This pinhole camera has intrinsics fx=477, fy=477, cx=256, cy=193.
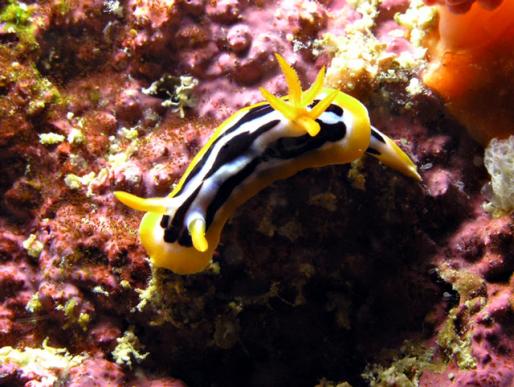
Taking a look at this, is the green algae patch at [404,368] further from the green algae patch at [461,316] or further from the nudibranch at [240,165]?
the nudibranch at [240,165]

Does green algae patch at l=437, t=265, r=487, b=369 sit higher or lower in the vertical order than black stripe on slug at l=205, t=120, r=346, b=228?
lower

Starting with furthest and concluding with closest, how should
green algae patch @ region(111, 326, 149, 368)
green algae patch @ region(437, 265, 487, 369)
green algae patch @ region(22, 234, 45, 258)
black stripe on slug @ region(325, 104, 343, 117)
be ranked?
green algae patch @ region(22, 234, 45, 258) < green algae patch @ region(111, 326, 149, 368) < black stripe on slug @ region(325, 104, 343, 117) < green algae patch @ region(437, 265, 487, 369)

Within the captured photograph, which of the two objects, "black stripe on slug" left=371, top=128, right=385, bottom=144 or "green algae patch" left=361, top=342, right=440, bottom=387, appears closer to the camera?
"green algae patch" left=361, top=342, right=440, bottom=387

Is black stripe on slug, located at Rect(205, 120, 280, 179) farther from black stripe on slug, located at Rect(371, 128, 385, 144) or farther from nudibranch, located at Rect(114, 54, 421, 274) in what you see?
black stripe on slug, located at Rect(371, 128, 385, 144)

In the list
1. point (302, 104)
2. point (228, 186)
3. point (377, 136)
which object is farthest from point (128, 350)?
point (377, 136)

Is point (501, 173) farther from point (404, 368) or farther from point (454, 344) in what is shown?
point (404, 368)

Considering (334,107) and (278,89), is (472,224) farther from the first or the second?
(278,89)

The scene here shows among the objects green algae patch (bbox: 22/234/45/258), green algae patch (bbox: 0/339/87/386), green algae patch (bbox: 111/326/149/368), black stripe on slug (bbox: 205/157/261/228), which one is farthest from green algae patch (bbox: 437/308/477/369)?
green algae patch (bbox: 22/234/45/258)
